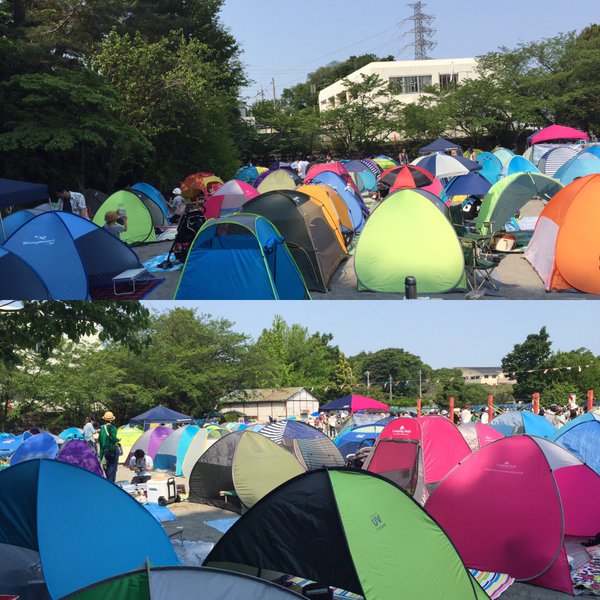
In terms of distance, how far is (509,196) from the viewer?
12977 mm

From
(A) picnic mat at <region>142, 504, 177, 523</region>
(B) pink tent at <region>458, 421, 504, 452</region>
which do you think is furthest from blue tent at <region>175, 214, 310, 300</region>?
(B) pink tent at <region>458, 421, 504, 452</region>

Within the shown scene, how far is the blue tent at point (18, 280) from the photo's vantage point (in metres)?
7.95

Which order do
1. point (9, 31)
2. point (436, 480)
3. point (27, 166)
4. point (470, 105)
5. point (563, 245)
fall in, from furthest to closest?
point (470, 105) < point (9, 31) < point (27, 166) < point (436, 480) < point (563, 245)

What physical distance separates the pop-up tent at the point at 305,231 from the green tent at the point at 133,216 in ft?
13.5

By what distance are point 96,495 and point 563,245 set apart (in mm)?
6407

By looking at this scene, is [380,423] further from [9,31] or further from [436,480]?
[9,31]

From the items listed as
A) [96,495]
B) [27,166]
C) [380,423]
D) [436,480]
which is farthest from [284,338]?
[96,495]

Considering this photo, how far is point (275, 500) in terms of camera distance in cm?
469

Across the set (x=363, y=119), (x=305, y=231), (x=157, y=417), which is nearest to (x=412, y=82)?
(x=363, y=119)

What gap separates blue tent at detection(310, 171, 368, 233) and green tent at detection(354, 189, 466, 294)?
5427 millimetres

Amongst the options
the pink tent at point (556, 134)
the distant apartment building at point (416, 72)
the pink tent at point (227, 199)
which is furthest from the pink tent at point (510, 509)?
the distant apartment building at point (416, 72)

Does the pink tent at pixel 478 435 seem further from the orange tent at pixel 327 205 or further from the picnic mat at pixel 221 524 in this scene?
the picnic mat at pixel 221 524

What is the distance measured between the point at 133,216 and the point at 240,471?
22.5 feet

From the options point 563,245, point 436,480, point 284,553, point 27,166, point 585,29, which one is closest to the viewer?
point 284,553
